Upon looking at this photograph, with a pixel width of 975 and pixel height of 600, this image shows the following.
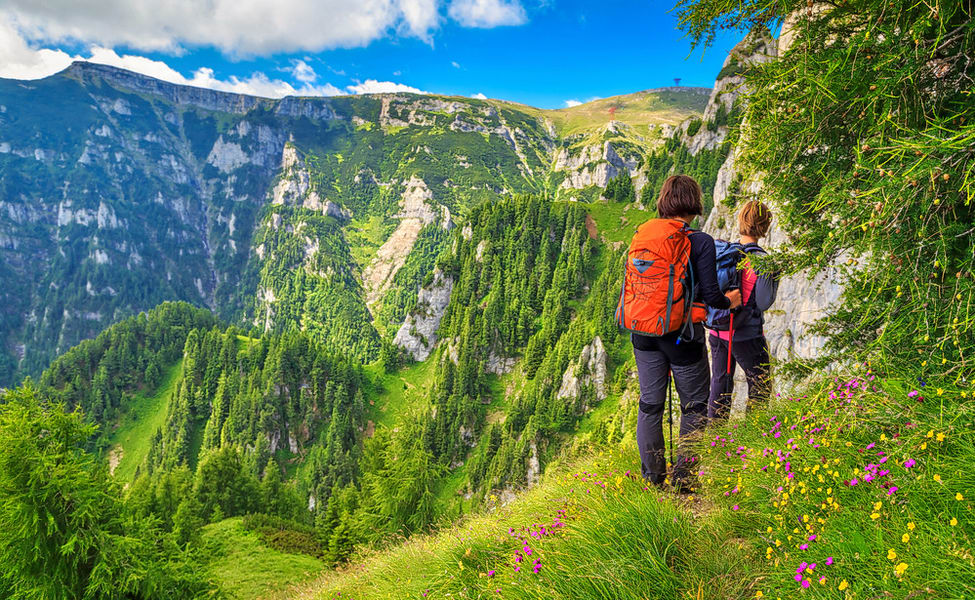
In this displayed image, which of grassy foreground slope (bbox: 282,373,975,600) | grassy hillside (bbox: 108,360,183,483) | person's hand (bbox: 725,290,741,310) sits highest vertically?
person's hand (bbox: 725,290,741,310)

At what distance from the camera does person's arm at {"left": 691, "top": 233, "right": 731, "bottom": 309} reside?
4.84 m

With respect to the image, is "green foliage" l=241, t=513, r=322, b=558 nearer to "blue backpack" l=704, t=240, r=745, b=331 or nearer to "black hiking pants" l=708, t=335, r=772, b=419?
"black hiking pants" l=708, t=335, r=772, b=419

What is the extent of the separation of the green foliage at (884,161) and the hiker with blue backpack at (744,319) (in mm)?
1260

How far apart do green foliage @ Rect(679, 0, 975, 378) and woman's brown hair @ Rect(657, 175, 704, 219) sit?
70 centimetres

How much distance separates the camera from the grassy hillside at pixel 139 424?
10888 cm

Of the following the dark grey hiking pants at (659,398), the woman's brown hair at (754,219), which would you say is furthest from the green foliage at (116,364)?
the woman's brown hair at (754,219)

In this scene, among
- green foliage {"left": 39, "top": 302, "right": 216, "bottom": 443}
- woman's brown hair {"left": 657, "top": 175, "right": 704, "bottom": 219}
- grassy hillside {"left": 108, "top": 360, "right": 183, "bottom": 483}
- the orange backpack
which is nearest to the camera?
the orange backpack

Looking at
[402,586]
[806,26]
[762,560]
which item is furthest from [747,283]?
[402,586]

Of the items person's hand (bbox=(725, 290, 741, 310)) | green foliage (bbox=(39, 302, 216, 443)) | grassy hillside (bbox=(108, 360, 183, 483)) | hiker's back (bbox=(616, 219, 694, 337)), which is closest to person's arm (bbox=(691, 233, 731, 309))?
hiker's back (bbox=(616, 219, 694, 337))

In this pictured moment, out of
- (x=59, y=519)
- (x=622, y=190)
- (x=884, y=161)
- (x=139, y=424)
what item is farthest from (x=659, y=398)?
(x=139, y=424)

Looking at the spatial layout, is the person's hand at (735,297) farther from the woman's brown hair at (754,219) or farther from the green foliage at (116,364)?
the green foliage at (116,364)

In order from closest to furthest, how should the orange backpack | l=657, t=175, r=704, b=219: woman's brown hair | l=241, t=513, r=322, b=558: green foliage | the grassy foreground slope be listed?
the grassy foreground slope, the orange backpack, l=657, t=175, r=704, b=219: woman's brown hair, l=241, t=513, r=322, b=558: green foliage

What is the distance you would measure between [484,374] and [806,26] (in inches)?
4056

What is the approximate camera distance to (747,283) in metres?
5.97
